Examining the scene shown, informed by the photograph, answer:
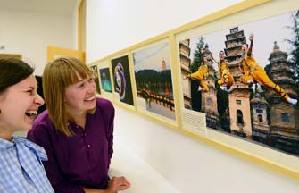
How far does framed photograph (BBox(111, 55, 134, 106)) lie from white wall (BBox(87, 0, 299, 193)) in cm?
11

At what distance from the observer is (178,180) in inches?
52.8

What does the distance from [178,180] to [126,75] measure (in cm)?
73

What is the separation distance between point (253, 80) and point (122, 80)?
1233 millimetres

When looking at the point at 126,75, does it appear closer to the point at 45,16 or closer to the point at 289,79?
the point at 289,79

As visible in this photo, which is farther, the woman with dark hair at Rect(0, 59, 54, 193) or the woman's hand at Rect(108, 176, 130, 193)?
the woman's hand at Rect(108, 176, 130, 193)

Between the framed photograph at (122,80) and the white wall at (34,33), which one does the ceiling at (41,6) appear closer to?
the white wall at (34,33)

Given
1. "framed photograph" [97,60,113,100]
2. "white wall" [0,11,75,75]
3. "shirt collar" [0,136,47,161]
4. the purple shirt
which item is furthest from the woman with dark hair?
"white wall" [0,11,75,75]

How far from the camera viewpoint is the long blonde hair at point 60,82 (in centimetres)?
125

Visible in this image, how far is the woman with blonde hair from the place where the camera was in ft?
4.11

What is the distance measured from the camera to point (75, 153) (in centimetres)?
131

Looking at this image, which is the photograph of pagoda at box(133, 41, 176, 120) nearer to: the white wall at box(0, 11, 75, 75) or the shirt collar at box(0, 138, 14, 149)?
the shirt collar at box(0, 138, 14, 149)

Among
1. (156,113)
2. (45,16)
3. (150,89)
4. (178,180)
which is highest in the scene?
(45,16)

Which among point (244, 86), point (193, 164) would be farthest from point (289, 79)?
point (193, 164)

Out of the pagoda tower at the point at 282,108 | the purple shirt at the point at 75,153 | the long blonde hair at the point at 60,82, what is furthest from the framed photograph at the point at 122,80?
the pagoda tower at the point at 282,108
